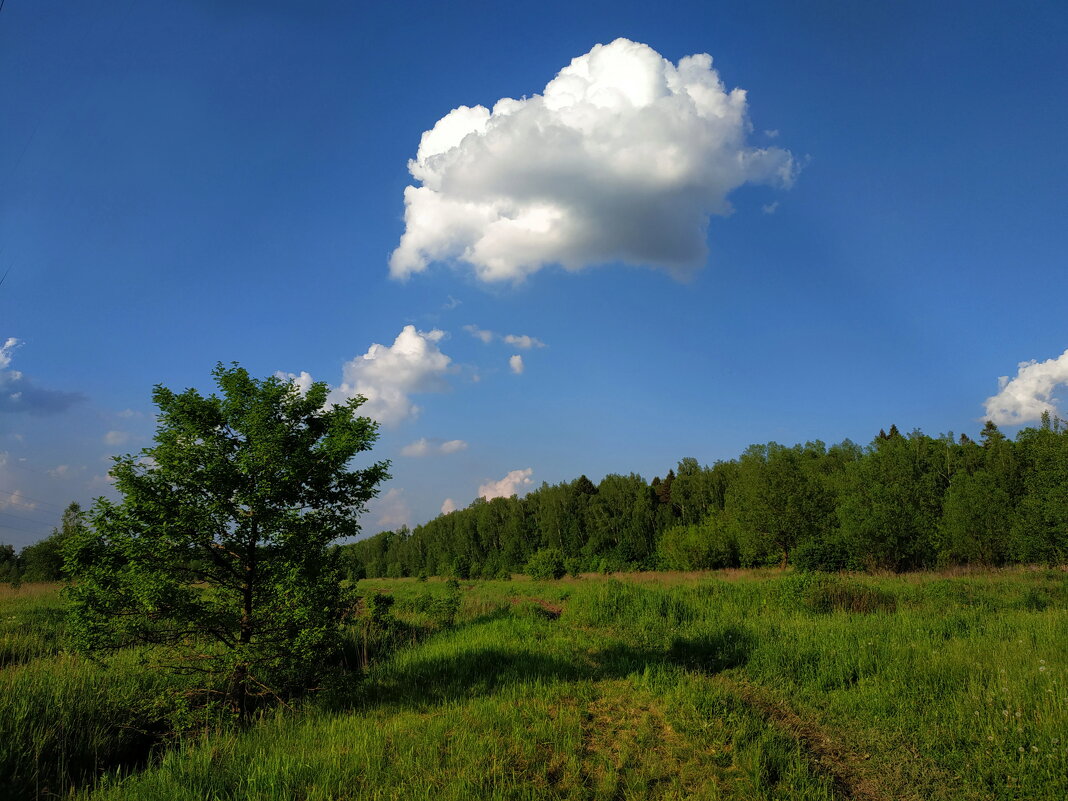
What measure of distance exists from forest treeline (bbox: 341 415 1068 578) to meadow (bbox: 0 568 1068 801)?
3359 mm

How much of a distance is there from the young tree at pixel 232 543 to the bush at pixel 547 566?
4936 cm

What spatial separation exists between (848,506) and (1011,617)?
2759 cm

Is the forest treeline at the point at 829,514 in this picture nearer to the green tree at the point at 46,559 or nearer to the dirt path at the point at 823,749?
the dirt path at the point at 823,749

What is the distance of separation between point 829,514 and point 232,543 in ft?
147

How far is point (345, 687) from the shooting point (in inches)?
368

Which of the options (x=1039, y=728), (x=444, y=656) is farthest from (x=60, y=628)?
(x=1039, y=728)

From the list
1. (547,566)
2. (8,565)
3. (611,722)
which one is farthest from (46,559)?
(611,722)

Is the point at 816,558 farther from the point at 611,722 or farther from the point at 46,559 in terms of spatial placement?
the point at 46,559

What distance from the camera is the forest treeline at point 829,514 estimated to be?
33.4m

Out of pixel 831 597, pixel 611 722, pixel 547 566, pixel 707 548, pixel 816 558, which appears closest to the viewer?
pixel 611 722

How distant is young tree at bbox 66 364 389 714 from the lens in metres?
7.87

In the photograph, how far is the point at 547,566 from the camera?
56750mm

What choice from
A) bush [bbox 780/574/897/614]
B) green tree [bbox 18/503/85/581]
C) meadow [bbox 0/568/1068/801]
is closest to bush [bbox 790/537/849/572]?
bush [bbox 780/574/897/614]

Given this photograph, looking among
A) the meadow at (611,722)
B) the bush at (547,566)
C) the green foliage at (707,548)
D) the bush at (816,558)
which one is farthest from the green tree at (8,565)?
the bush at (816,558)
